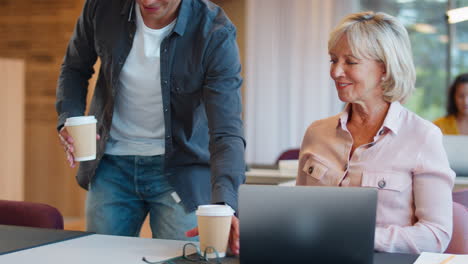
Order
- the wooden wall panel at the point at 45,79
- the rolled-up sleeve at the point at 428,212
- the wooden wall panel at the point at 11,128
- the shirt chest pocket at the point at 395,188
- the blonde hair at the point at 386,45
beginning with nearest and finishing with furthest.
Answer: the rolled-up sleeve at the point at 428,212 → the shirt chest pocket at the point at 395,188 → the blonde hair at the point at 386,45 → the wooden wall panel at the point at 11,128 → the wooden wall panel at the point at 45,79

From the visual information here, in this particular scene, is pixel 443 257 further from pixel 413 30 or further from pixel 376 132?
pixel 413 30

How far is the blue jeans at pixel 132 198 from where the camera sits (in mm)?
2061

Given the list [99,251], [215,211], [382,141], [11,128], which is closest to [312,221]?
[215,211]

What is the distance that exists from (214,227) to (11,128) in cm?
401

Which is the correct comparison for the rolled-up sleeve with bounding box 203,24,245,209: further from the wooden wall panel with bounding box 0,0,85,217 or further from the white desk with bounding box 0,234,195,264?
the wooden wall panel with bounding box 0,0,85,217

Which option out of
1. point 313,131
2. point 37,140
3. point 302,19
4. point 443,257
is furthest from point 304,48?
point 443,257

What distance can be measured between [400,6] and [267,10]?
4.43ft

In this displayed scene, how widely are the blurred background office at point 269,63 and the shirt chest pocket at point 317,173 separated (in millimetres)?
4651

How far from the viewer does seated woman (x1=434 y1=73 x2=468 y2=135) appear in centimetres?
511

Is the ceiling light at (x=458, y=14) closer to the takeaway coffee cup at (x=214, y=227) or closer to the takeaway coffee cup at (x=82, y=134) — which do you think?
the takeaway coffee cup at (x=82, y=134)

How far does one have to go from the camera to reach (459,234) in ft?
5.99

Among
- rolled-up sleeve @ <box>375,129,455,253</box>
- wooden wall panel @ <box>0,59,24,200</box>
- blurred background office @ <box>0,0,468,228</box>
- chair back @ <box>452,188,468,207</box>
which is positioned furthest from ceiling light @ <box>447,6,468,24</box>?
rolled-up sleeve @ <box>375,129,455,253</box>

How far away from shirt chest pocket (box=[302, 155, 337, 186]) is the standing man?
1.01 ft

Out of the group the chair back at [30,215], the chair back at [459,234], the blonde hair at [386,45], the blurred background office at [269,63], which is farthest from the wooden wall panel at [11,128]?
the chair back at [459,234]
